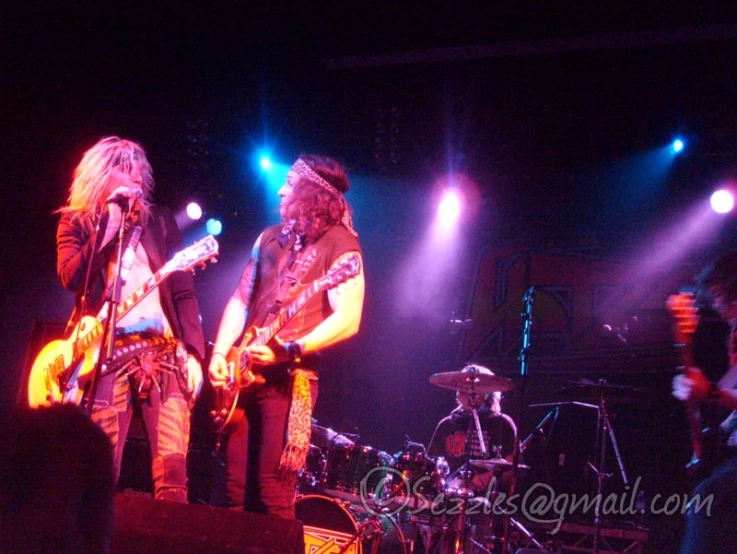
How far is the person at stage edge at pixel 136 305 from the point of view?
365cm

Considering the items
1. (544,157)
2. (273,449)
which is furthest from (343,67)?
(273,449)

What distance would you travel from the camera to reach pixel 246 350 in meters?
3.48

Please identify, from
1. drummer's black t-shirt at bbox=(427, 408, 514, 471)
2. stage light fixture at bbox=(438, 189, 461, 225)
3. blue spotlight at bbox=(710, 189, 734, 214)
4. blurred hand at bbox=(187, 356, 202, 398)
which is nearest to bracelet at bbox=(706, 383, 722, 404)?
blurred hand at bbox=(187, 356, 202, 398)

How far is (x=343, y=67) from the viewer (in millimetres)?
8375

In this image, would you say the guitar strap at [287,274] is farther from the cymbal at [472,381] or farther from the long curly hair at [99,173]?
the cymbal at [472,381]

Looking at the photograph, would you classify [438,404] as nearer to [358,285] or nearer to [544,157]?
[544,157]

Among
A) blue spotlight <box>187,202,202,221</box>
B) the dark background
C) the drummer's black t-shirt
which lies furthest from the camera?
blue spotlight <box>187,202,202,221</box>

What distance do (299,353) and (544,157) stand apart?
6855mm

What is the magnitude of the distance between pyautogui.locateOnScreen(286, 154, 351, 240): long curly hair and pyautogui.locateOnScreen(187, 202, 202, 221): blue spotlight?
236 inches

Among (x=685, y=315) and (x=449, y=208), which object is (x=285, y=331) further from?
(x=449, y=208)

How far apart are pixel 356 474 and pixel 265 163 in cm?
499

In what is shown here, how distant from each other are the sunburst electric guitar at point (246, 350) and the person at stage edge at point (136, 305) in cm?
27

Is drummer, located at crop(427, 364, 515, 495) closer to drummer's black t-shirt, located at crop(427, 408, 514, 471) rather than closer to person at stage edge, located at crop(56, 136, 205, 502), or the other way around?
drummer's black t-shirt, located at crop(427, 408, 514, 471)

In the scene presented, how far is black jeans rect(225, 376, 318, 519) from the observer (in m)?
3.40
